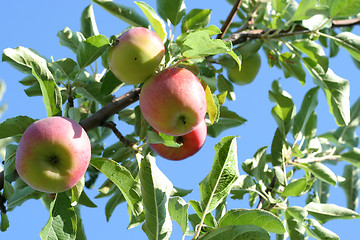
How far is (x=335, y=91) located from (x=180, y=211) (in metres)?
0.99

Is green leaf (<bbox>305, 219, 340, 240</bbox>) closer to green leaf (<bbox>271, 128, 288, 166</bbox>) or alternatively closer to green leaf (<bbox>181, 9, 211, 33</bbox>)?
green leaf (<bbox>271, 128, 288, 166</bbox>)

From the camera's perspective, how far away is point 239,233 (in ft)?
4.48

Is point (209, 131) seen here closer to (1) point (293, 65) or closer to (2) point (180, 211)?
(1) point (293, 65)

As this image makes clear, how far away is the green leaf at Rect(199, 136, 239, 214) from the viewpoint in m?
1.42

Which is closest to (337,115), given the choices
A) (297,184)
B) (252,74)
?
(297,184)

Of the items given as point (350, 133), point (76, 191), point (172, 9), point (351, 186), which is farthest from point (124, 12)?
point (351, 186)

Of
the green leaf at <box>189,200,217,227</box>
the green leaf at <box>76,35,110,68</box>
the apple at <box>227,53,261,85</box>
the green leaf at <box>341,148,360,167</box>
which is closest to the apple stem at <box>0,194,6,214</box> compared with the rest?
the green leaf at <box>76,35,110,68</box>

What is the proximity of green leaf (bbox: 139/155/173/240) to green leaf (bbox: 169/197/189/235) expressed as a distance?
0.04m

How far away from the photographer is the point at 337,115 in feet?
6.51

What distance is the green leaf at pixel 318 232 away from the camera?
72.0 inches

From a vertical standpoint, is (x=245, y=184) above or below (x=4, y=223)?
below

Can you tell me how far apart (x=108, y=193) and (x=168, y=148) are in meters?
0.38

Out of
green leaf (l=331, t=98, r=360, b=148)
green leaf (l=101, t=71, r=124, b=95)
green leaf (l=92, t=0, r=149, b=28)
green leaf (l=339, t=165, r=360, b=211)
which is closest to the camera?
green leaf (l=101, t=71, r=124, b=95)

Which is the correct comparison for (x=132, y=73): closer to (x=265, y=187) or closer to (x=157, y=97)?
(x=157, y=97)
